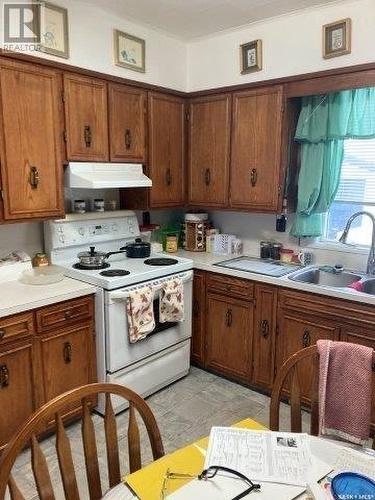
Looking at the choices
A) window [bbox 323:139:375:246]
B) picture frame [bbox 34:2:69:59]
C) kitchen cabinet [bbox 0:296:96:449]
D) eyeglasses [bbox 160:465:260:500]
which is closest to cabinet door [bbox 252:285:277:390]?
window [bbox 323:139:375:246]

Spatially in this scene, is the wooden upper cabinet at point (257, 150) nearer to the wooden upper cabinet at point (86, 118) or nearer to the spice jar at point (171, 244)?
the spice jar at point (171, 244)

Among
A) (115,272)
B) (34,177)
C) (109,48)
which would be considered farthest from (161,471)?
(109,48)

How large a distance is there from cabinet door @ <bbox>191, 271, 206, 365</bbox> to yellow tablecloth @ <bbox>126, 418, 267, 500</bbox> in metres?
1.95

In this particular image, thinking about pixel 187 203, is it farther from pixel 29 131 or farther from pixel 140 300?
pixel 29 131

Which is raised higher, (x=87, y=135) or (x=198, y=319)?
(x=87, y=135)

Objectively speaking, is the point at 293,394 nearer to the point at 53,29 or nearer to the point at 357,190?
the point at 357,190

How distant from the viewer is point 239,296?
2869 mm

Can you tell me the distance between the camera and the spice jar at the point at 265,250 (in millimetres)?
3203

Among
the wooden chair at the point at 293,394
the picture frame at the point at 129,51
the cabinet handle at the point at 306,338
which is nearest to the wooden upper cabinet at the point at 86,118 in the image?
the picture frame at the point at 129,51

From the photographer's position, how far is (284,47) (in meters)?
2.81

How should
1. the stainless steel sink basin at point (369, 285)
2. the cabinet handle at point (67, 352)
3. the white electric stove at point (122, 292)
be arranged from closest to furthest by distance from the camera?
1. the cabinet handle at point (67, 352)
2. the white electric stove at point (122, 292)
3. the stainless steel sink basin at point (369, 285)

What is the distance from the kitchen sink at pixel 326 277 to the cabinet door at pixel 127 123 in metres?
1.45

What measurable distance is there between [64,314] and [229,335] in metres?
1.26

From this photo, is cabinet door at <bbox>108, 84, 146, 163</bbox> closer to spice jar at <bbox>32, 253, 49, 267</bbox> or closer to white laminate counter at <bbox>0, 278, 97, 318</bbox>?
spice jar at <bbox>32, 253, 49, 267</bbox>
